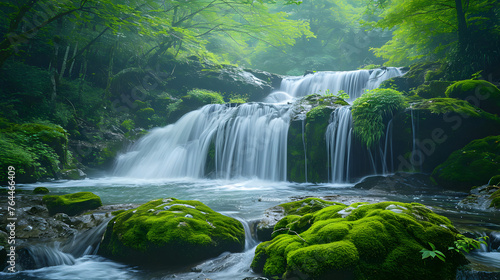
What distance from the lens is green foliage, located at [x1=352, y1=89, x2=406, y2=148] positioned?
955cm

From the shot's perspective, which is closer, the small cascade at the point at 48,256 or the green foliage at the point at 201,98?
the small cascade at the point at 48,256

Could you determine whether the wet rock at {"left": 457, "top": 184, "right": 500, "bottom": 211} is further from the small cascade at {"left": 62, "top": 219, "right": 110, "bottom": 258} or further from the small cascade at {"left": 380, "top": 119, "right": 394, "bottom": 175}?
the small cascade at {"left": 62, "top": 219, "right": 110, "bottom": 258}

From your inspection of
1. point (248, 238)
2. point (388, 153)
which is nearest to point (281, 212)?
point (248, 238)

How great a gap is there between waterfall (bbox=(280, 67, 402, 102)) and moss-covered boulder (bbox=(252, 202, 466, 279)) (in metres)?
13.5

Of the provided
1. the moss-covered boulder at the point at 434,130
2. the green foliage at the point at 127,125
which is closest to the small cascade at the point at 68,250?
the moss-covered boulder at the point at 434,130

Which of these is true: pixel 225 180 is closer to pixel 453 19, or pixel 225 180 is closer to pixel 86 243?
pixel 86 243

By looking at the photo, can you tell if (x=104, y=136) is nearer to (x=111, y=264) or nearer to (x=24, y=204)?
(x=24, y=204)

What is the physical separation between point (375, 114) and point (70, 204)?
9629mm

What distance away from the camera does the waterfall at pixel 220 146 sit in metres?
11.8

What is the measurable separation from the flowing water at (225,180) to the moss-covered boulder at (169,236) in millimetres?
166

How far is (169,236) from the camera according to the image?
140 inches

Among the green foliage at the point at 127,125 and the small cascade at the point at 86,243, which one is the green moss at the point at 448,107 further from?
the green foliage at the point at 127,125

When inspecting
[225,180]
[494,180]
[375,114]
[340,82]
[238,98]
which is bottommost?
[225,180]

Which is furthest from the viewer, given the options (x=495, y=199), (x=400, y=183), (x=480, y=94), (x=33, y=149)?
(x=480, y=94)
